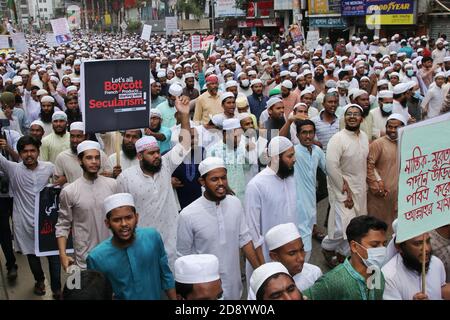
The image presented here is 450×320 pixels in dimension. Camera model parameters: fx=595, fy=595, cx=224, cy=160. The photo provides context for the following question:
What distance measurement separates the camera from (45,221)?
4793mm

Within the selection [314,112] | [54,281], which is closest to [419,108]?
[314,112]

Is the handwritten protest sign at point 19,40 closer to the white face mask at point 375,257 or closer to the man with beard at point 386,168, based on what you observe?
the man with beard at point 386,168

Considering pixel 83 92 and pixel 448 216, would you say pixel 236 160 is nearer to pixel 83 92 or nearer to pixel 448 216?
pixel 83 92

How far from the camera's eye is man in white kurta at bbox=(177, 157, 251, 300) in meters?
3.92

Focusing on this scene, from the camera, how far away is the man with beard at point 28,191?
5078 mm

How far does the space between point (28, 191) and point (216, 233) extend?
6.77 feet

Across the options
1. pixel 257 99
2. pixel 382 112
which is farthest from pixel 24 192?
pixel 257 99

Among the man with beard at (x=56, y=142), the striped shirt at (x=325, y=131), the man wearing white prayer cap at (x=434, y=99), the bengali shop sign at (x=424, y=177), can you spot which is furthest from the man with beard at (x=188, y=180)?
the man wearing white prayer cap at (x=434, y=99)

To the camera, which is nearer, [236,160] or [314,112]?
[236,160]

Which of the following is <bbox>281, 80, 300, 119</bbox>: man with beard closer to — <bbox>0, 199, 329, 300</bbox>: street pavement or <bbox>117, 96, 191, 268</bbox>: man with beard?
<bbox>0, 199, 329, 300</bbox>: street pavement

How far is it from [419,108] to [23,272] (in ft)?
20.5

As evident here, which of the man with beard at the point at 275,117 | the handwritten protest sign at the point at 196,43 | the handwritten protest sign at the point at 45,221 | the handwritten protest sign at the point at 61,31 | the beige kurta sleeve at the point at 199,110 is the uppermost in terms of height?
the handwritten protest sign at the point at 61,31

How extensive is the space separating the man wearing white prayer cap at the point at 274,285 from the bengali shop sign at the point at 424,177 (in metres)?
0.64
